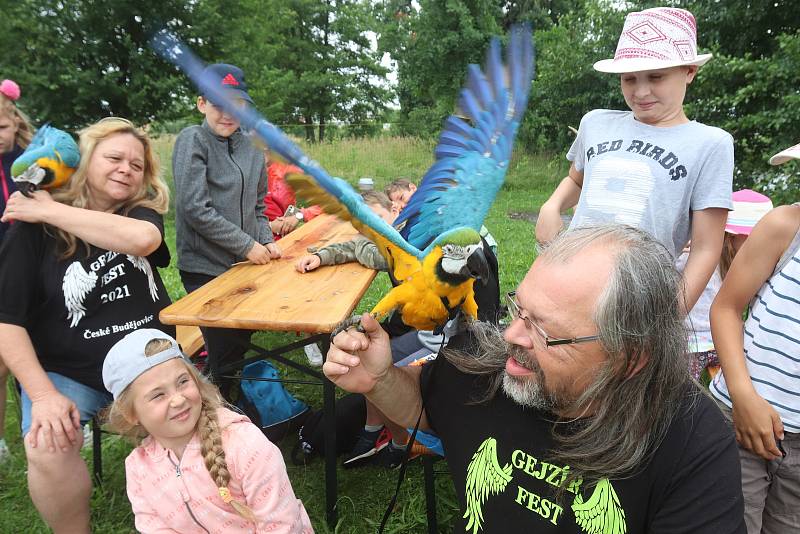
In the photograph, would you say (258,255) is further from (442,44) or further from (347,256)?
(442,44)

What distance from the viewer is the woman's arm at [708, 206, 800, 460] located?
138 centimetres

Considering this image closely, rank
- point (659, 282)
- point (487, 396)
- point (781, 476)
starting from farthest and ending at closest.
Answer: point (781, 476), point (487, 396), point (659, 282)

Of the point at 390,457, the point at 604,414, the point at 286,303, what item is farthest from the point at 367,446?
the point at 604,414

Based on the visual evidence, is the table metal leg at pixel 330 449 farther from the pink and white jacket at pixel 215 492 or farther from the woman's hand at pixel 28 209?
the woman's hand at pixel 28 209

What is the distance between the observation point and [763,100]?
18.6 feet

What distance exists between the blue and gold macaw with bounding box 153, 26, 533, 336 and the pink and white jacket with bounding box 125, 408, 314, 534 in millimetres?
620

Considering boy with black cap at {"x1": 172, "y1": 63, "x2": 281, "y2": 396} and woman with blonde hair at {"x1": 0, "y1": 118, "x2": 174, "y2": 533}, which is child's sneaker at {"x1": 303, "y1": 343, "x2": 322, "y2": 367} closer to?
boy with black cap at {"x1": 172, "y1": 63, "x2": 281, "y2": 396}

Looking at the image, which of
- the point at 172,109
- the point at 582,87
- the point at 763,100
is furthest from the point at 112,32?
the point at 763,100

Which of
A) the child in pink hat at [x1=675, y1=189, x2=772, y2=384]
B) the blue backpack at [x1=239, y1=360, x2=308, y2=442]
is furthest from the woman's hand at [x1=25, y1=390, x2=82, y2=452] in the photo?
the child in pink hat at [x1=675, y1=189, x2=772, y2=384]

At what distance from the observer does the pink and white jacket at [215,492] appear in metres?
1.57

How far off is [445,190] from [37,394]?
1.76 metres

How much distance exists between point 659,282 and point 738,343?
663 mm

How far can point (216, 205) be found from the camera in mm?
2865

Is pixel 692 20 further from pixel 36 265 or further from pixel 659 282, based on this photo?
pixel 36 265
